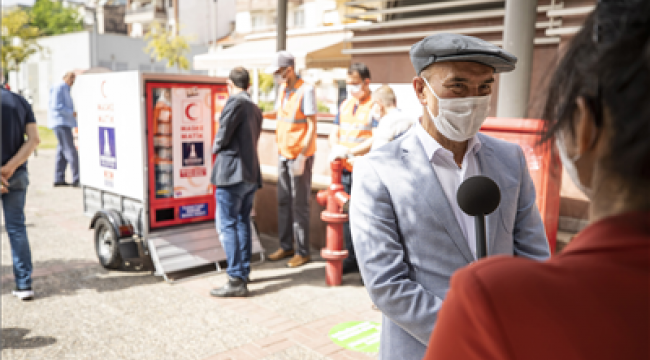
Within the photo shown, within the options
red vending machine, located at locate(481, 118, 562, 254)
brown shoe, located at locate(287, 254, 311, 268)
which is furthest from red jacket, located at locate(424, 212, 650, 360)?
brown shoe, located at locate(287, 254, 311, 268)

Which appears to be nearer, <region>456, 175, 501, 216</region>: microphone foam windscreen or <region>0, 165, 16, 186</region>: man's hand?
<region>456, 175, 501, 216</region>: microphone foam windscreen

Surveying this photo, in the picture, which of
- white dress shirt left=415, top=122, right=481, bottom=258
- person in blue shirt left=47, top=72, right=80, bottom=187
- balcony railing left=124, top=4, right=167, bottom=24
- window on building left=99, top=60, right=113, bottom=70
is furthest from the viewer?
balcony railing left=124, top=4, right=167, bottom=24

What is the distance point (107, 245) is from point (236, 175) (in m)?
1.85

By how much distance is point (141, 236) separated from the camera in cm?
562

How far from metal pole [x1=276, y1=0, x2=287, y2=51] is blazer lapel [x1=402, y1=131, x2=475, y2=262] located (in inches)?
232

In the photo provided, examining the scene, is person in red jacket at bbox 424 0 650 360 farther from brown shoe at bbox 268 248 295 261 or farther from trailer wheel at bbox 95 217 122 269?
brown shoe at bbox 268 248 295 261

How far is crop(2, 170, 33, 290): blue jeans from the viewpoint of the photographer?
187 inches

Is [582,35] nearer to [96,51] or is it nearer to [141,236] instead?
[141,236]

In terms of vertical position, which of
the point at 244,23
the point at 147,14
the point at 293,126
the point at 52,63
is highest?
the point at 147,14

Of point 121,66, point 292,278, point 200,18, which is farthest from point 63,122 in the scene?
point 200,18

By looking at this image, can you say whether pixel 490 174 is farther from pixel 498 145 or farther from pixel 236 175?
pixel 236 175

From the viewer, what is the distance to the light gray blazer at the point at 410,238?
1654 millimetres

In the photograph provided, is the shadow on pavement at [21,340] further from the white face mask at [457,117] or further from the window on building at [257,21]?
the window on building at [257,21]

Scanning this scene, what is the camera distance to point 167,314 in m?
4.61
